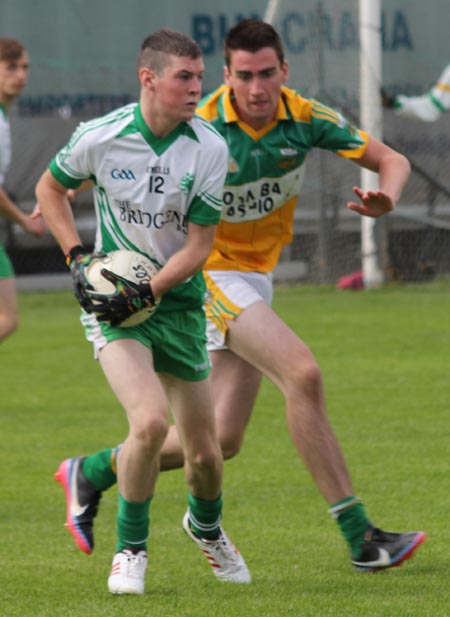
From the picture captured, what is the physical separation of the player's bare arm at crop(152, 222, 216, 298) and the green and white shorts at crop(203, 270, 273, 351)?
Answer: 0.81 metres

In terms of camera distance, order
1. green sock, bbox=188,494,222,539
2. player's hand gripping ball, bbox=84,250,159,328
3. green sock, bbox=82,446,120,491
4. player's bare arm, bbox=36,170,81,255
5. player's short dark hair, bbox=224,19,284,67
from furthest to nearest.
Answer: green sock, bbox=82,446,120,491
player's short dark hair, bbox=224,19,284,67
green sock, bbox=188,494,222,539
player's bare arm, bbox=36,170,81,255
player's hand gripping ball, bbox=84,250,159,328

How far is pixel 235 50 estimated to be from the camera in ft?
20.5

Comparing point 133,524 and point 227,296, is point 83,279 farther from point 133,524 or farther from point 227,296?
point 227,296

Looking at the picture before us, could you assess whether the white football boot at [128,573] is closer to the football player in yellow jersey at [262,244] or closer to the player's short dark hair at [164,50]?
the football player in yellow jersey at [262,244]

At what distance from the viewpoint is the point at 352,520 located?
5.91m

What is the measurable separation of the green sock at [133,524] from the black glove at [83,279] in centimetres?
72

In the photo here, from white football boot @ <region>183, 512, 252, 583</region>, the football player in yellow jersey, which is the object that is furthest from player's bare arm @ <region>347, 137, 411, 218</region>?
white football boot @ <region>183, 512, 252, 583</region>

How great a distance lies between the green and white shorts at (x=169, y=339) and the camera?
5570 mm

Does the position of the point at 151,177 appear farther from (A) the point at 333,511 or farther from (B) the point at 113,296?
(A) the point at 333,511

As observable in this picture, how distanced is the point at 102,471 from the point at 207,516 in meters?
0.71

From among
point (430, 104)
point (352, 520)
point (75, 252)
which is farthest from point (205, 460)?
point (430, 104)

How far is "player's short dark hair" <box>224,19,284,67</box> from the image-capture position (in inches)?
245

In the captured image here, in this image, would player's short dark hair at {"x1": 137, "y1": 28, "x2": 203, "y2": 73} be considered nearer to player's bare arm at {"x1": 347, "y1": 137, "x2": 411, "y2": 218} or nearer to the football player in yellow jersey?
the football player in yellow jersey

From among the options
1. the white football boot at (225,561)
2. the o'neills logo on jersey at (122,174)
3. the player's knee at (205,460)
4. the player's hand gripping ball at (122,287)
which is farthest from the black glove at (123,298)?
the white football boot at (225,561)
